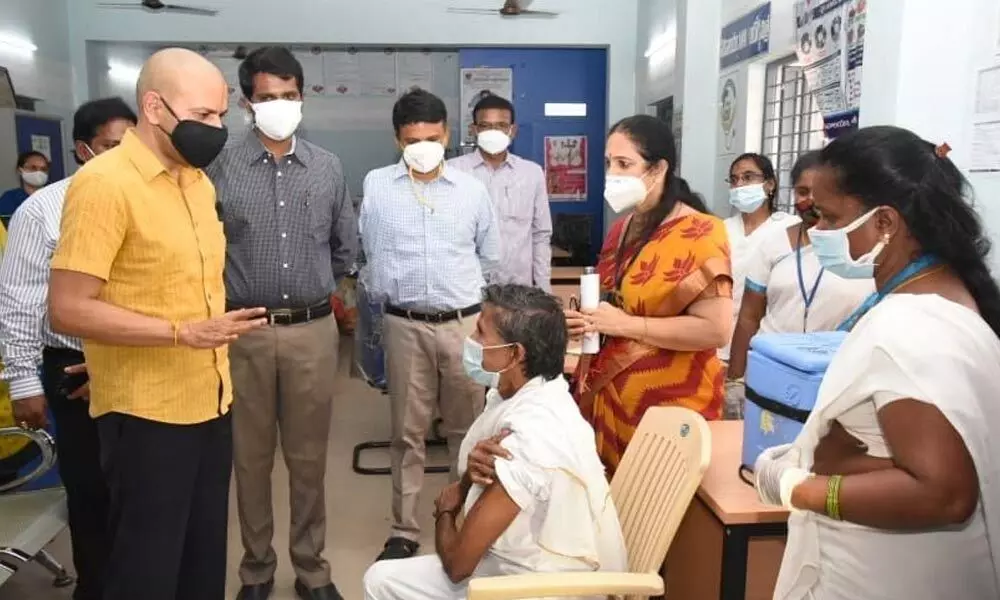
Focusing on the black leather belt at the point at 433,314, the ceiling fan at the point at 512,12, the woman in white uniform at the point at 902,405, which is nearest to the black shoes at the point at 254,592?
the black leather belt at the point at 433,314

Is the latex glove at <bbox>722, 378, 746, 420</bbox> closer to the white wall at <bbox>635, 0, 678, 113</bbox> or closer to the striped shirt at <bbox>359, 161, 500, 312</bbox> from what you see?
the striped shirt at <bbox>359, 161, 500, 312</bbox>

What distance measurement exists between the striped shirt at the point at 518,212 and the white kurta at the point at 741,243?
94cm

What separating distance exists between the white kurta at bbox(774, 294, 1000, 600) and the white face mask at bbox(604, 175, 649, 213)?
93cm

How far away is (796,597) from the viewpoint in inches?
49.0

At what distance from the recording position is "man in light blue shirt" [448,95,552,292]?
3.73 metres

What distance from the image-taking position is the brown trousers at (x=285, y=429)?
229cm

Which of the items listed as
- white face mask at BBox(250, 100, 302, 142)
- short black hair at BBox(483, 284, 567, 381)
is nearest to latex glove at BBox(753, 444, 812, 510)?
short black hair at BBox(483, 284, 567, 381)

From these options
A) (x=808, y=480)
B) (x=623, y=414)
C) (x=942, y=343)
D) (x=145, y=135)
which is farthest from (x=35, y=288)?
(x=942, y=343)

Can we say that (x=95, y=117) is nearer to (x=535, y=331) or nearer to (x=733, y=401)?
(x=535, y=331)

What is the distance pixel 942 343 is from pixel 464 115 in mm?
5671

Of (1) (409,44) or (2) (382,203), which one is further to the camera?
(1) (409,44)

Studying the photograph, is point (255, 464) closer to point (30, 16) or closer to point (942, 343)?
point (942, 343)

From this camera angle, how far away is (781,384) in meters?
1.57

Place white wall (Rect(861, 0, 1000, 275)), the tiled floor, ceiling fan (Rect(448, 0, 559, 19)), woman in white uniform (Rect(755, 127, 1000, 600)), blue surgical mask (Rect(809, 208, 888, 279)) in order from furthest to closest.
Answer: ceiling fan (Rect(448, 0, 559, 19))
the tiled floor
white wall (Rect(861, 0, 1000, 275))
blue surgical mask (Rect(809, 208, 888, 279))
woman in white uniform (Rect(755, 127, 1000, 600))
